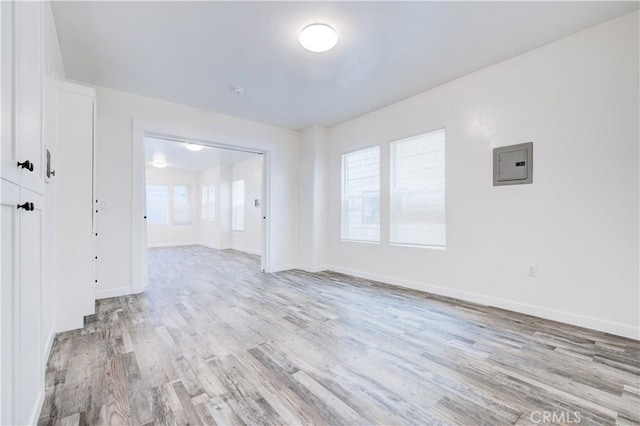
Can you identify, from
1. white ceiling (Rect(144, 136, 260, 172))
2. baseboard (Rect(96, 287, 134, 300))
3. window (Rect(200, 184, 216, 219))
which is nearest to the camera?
baseboard (Rect(96, 287, 134, 300))

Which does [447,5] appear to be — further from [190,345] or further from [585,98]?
[190,345]

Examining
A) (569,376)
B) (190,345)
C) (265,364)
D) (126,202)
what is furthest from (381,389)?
(126,202)

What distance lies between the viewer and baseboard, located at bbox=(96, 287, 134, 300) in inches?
135

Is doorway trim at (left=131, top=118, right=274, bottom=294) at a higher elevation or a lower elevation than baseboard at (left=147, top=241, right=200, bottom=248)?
higher

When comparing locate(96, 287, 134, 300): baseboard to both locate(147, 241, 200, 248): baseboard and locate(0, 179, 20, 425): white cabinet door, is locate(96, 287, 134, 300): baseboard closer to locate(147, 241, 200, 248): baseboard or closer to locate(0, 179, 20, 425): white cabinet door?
locate(0, 179, 20, 425): white cabinet door

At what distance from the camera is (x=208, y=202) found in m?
9.43

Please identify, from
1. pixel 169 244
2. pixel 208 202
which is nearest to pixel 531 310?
pixel 208 202

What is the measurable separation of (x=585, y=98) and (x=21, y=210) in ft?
13.0

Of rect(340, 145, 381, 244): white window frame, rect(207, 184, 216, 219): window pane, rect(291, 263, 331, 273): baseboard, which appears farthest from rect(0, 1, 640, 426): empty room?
rect(207, 184, 216, 219): window pane

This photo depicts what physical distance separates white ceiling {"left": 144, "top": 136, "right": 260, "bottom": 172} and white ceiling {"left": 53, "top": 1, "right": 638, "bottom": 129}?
255 centimetres

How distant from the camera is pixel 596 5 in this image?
220 cm

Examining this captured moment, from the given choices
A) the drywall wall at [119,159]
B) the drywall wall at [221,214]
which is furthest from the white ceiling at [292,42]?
the drywall wall at [221,214]

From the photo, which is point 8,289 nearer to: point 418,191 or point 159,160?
point 418,191

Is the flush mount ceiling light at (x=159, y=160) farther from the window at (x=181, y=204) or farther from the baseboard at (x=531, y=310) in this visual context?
the baseboard at (x=531, y=310)
